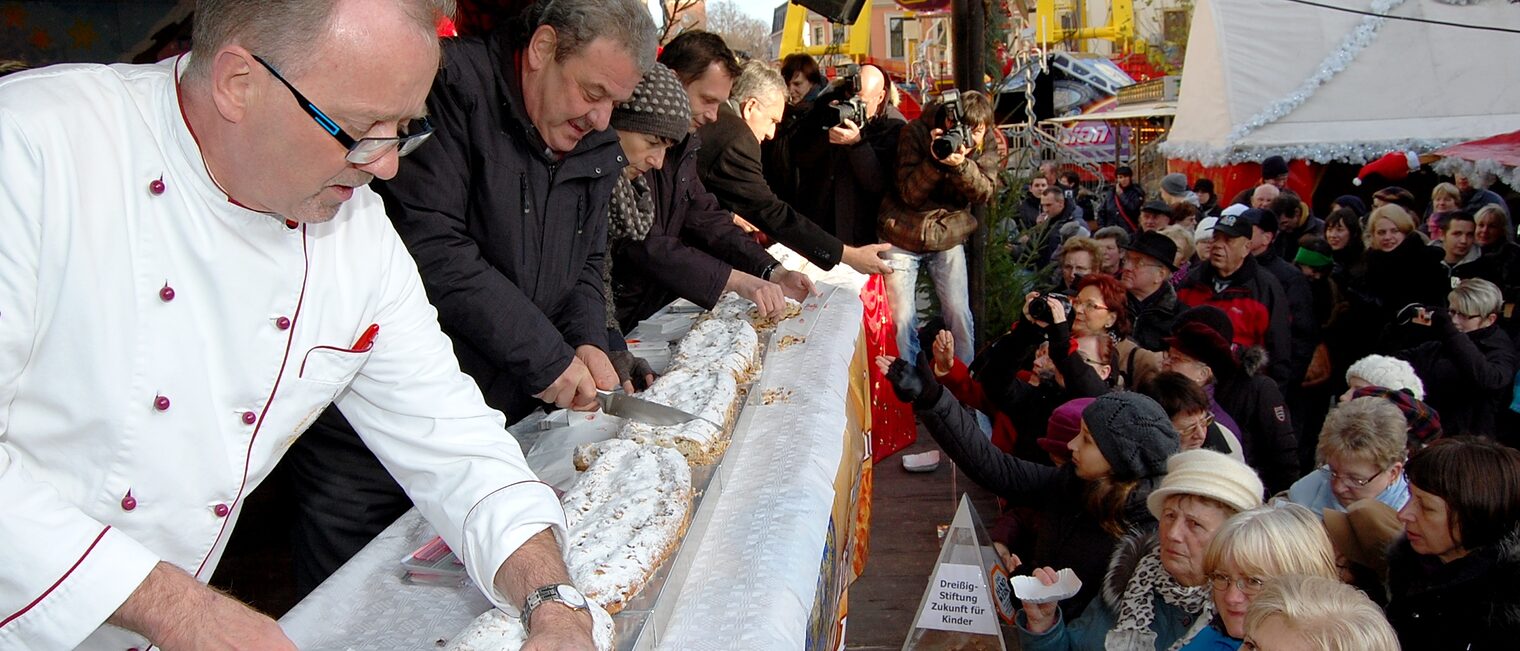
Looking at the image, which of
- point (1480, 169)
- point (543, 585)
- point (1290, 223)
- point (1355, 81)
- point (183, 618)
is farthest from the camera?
point (1355, 81)

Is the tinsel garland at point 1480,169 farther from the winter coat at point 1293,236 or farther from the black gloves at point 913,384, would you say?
the black gloves at point 913,384

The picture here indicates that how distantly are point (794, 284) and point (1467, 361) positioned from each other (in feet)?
9.44

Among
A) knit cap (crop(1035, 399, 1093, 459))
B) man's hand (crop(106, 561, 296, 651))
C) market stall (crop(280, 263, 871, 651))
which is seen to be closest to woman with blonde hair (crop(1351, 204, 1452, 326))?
knit cap (crop(1035, 399, 1093, 459))

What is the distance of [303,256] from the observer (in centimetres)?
158

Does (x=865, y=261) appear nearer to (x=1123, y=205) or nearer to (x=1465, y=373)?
(x=1465, y=373)

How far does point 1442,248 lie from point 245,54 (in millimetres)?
6540

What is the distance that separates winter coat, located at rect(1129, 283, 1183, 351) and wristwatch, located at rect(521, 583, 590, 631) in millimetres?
3386

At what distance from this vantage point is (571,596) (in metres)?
1.48

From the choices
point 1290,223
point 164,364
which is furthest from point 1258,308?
point 164,364

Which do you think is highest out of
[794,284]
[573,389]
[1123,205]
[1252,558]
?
[573,389]

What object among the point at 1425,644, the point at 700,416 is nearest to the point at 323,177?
the point at 700,416

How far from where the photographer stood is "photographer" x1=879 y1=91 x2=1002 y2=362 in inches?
207

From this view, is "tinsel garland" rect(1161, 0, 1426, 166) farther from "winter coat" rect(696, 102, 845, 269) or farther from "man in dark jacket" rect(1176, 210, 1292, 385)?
"winter coat" rect(696, 102, 845, 269)

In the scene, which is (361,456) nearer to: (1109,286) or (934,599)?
(934,599)
